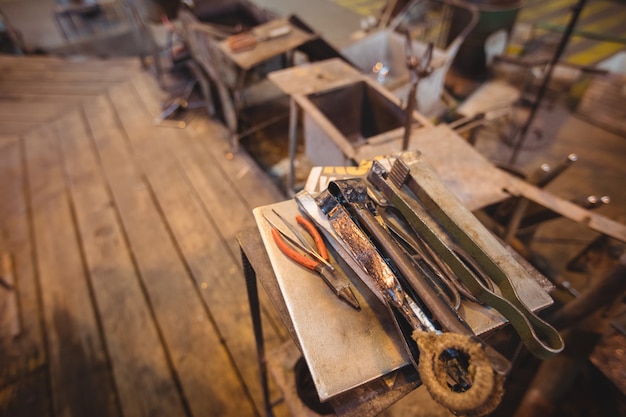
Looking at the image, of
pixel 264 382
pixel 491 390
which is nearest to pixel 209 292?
pixel 264 382

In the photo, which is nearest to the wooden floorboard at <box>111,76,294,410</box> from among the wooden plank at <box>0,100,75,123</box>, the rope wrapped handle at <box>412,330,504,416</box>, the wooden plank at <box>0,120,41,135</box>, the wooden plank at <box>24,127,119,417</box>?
the wooden plank at <box>24,127,119,417</box>

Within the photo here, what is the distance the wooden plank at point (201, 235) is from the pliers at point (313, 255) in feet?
4.93

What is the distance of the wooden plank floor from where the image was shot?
2.15 meters

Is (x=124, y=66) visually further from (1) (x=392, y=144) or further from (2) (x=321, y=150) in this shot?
(1) (x=392, y=144)

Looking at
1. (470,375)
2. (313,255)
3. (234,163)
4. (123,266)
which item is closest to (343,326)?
(313,255)

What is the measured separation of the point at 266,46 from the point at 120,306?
8.73ft

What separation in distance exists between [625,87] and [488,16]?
2.00 meters

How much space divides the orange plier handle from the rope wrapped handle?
16.7 inches

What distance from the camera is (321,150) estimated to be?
271cm

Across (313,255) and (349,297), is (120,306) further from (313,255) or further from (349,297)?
(349,297)

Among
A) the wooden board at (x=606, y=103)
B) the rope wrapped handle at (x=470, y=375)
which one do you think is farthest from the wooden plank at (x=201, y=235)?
the wooden board at (x=606, y=103)

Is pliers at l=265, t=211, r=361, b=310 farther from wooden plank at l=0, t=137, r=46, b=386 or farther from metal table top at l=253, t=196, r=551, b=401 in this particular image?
wooden plank at l=0, t=137, r=46, b=386

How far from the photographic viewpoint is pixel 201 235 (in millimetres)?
2953

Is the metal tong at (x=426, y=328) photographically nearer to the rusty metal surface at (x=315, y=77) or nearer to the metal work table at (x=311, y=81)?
the metal work table at (x=311, y=81)
